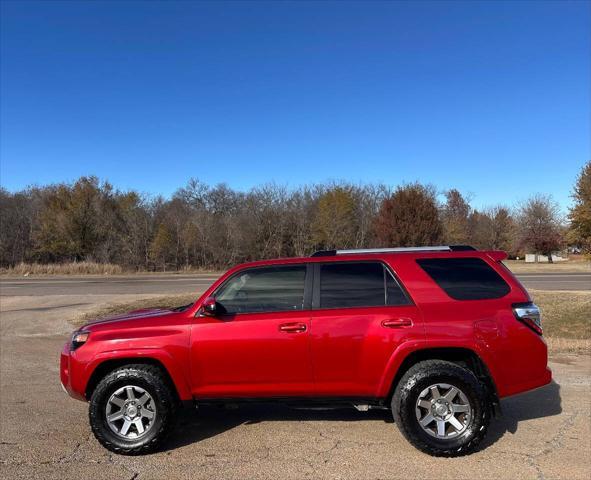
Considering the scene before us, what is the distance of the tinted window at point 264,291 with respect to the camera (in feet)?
14.8

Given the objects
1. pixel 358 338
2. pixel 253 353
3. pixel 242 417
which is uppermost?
pixel 358 338

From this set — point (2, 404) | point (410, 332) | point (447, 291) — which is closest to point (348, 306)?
point (410, 332)

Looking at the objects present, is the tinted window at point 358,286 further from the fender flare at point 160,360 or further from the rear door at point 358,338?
the fender flare at point 160,360

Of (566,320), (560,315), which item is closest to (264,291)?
(566,320)

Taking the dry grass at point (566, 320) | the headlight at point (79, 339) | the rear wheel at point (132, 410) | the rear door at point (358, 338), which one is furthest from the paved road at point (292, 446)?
the dry grass at point (566, 320)

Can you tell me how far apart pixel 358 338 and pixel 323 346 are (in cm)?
32

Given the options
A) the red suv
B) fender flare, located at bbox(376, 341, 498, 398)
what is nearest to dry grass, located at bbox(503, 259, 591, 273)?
the red suv

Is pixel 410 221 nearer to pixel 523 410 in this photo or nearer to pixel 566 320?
pixel 566 320

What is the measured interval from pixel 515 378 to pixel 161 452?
130 inches

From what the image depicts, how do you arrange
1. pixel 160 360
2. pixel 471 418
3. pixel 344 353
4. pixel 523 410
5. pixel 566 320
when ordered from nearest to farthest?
pixel 471 418, pixel 344 353, pixel 160 360, pixel 523 410, pixel 566 320

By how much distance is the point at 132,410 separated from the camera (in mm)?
4383

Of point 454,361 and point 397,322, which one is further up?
point 397,322

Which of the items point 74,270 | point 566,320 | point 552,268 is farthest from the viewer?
point 74,270

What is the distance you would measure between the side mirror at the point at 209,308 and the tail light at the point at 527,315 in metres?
2.75
